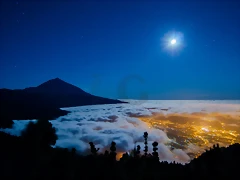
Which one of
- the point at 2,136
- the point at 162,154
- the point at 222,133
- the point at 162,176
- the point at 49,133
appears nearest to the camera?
the point at 162,176

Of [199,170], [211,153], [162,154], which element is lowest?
[162,154]

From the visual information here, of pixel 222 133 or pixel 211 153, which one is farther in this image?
pixel 222 133

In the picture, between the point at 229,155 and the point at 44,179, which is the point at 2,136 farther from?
the point at 229,155

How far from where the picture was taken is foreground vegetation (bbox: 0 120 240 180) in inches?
1743

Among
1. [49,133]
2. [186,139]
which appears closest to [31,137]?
[49,133]

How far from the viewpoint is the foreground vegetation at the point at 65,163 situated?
1743 inches

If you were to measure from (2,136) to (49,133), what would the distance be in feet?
61.4

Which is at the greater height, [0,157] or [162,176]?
[0,157]

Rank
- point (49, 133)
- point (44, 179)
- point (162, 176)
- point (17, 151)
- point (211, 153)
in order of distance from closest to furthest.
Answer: point (44, 179)
point (211, 153)
point (17, 151)
point (162, 176)
point (49, 133)

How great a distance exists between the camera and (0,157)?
5188cm

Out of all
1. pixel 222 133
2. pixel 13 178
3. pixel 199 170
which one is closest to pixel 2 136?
pixel 13 178

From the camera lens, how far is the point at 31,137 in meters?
81.6

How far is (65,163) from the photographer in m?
46.7

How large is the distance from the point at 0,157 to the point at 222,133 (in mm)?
198016
